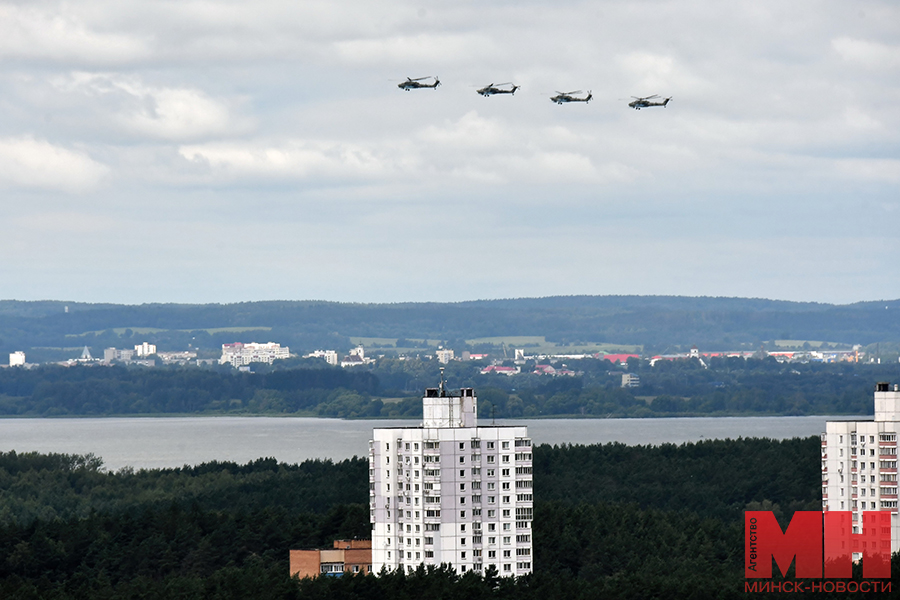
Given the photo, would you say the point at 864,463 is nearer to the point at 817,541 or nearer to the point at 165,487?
the point at 817,541

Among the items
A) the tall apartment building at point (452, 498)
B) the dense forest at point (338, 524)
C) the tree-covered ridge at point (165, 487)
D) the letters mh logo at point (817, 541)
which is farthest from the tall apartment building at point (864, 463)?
the tree-covered ridge at point (165, 487)

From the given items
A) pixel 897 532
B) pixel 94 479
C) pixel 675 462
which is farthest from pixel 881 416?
pixel 94 479

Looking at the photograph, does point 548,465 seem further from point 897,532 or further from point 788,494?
point 897,532

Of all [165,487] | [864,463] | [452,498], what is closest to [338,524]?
[452,498]

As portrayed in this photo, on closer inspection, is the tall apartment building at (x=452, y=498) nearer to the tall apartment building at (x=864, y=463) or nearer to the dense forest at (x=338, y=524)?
the dense forest at (x=338, y=524)

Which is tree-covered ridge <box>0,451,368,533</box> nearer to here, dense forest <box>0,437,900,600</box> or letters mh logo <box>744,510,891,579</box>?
dense forest <box>0,437,900,600</box>

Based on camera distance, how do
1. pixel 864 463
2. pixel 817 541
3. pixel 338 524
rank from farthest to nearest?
pixel 338 524
pixel 864 463
pixel 817 541

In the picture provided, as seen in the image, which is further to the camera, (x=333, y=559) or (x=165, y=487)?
(x=165, y=487)
